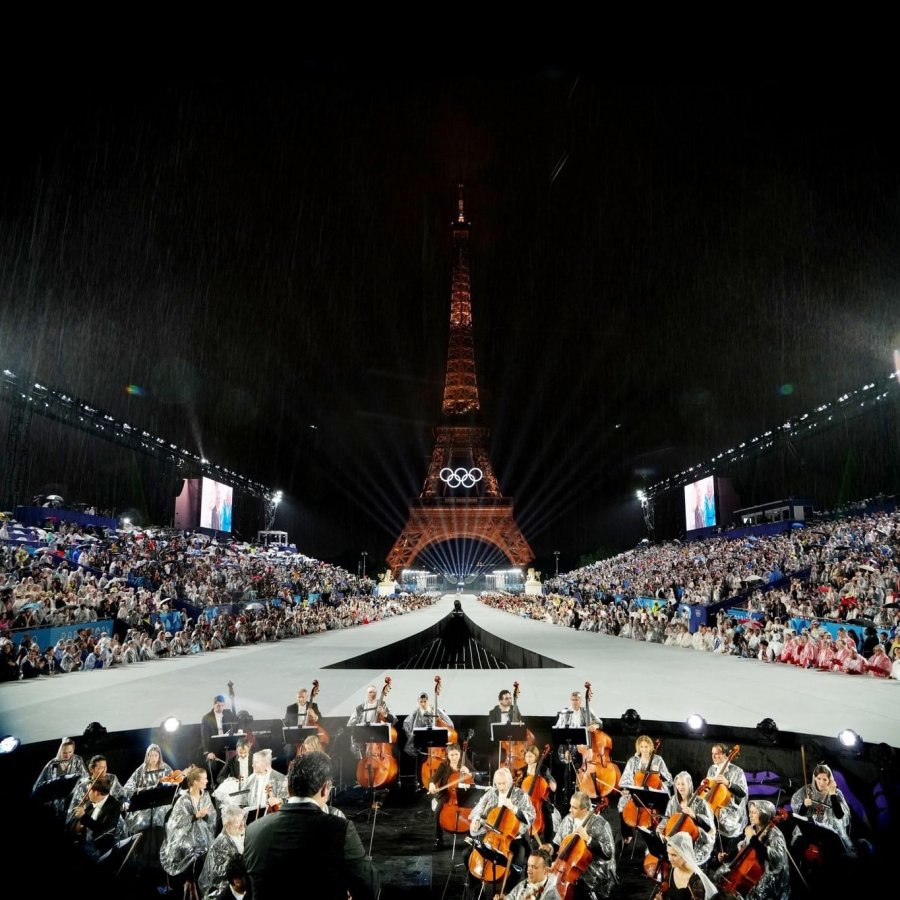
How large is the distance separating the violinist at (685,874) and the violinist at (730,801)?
1.32 meters

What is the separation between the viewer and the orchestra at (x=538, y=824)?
5.21m

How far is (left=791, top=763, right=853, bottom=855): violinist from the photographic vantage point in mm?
5680

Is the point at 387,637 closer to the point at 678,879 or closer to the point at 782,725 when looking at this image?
the point at 782,725

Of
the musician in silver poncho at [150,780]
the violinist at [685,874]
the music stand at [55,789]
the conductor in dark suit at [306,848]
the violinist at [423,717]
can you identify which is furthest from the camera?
the violinist at [423,717]

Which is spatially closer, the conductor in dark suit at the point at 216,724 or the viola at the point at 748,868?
the viola at the point at 748,868

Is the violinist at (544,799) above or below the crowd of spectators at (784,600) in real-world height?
below

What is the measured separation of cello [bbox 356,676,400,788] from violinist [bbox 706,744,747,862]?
3.78m

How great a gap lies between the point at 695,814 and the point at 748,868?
1.88 feet

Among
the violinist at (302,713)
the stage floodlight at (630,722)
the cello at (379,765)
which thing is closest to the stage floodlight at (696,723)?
the stage floodlight at (630,722)

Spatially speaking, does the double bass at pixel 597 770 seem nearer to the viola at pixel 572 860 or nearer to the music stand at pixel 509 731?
the music stand at pixel 509 731

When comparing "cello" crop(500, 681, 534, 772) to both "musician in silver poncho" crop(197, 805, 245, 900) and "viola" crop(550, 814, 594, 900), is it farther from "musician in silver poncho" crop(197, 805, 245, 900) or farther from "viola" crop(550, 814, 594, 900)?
"musician in silver poncho" crop(197, 805, 245, 900)

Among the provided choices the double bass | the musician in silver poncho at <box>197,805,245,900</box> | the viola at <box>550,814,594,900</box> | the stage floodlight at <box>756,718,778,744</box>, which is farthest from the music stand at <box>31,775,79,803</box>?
the stage floodlight at <box>756,718,778,744</box>

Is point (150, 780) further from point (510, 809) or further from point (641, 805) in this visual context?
point (641, 805)

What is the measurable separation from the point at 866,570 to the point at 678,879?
1977 cm
